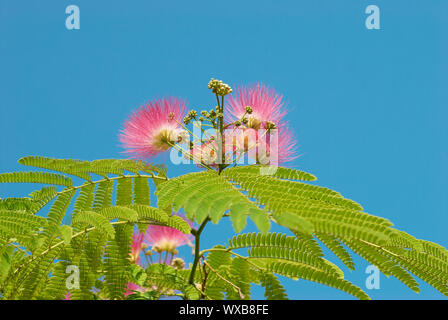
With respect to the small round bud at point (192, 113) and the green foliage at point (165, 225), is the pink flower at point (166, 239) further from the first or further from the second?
the small round bud at point (192, 113)

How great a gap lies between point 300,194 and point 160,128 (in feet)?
3.22

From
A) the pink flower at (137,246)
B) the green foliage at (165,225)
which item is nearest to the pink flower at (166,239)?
the pink flower at (137,246)

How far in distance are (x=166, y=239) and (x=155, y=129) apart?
1.04m

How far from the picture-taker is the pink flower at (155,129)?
2568 millimetres

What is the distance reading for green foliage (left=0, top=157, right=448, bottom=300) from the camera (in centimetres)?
192

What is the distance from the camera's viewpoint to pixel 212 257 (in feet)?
8.14

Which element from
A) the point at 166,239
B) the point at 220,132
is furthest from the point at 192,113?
the point at 166,239

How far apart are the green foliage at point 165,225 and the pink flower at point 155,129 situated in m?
0.13

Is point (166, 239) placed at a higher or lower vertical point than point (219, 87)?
lower

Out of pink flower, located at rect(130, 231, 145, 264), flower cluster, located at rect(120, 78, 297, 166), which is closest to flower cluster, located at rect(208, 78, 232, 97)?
flower cluster, located at rect(120, 78, 297, 166)

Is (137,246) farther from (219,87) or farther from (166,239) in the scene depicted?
(219,87)

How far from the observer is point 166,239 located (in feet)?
11.1

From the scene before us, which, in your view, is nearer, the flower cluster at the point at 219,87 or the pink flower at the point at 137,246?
the flower cluster at the point at 219,87

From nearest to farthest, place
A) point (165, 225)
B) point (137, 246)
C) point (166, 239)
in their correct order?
1. point (165, 225)
2. point (137, 246)
3. point (166, 239)
